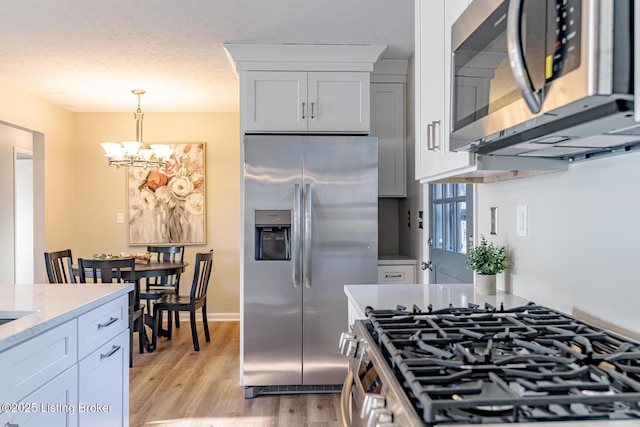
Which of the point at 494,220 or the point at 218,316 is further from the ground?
the point at 494,220

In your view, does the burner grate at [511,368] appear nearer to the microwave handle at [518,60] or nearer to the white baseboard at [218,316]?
the microwave handle at [518,60]

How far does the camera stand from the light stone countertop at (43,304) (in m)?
1.37

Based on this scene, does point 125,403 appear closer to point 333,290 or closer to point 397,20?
point 333,290

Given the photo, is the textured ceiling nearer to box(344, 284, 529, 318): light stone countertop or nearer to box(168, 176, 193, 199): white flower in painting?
box(168, 176, 193, 199): white flower in painting

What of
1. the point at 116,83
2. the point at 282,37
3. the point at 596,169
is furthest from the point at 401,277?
the point at 116,83

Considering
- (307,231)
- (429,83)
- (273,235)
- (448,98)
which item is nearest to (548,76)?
(448,98)

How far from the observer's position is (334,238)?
3.16 metres

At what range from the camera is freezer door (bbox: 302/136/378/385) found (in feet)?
10.3

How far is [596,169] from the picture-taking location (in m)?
1.32

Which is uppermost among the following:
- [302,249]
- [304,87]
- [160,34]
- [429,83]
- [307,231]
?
[160,34]

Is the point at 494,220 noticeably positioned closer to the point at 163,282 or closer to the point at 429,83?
the point at 429,83

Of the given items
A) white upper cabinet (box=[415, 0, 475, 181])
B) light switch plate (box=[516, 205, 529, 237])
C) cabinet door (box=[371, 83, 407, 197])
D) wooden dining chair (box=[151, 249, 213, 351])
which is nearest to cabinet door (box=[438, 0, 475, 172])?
white upper cabinet (box=[415, 0, 475, 181])

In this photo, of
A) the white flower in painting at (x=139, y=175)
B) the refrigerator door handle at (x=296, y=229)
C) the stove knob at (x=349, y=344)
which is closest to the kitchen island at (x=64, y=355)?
the stove knob at (x=349, y=344)

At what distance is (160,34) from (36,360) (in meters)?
2.25
